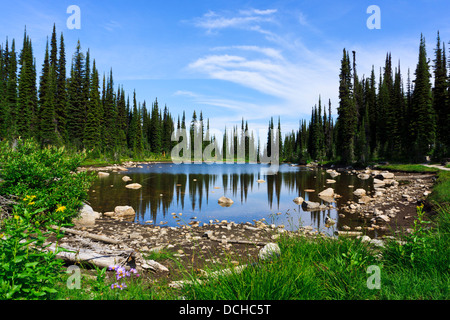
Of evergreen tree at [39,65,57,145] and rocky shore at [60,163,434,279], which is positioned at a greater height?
evergreen tree at [39,65,57,145]

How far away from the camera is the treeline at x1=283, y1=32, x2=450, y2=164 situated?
39812mm

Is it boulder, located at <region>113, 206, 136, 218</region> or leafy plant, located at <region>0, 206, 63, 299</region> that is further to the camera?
boulder, located at <region>113, 206, 136, 218</region>

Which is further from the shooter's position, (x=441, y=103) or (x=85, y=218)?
(x=441, y=103)

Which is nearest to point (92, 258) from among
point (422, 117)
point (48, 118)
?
point (422, 117)

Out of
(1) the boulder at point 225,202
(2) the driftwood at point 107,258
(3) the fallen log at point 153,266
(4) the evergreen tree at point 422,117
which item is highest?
(4) the evergreen tree at point 422,117

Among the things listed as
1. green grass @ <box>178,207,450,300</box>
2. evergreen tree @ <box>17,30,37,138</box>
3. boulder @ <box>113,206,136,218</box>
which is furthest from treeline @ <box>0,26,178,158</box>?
green grass @ <box>178,207,450,300</box>

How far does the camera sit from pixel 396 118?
49.5 m

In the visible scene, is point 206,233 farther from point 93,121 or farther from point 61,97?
point 61,97

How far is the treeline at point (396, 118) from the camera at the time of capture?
1567 inches

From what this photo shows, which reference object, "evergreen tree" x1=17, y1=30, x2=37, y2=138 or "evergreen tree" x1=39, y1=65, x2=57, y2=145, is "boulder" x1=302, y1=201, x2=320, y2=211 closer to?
"evergreen tree" x1=39, y1=65, x2=57, y2=145

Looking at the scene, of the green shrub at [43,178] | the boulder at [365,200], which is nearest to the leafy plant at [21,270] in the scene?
the green shrub at [43,178]

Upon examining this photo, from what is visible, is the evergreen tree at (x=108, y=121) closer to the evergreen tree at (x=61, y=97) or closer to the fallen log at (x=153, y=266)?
the evergreen tree at (x=61, y=97)

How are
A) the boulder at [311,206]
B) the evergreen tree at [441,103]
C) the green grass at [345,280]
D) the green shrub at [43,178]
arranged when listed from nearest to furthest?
the green grass at [345,280]
the green shrub at [43,178]
the boulder at [311,206]
the evergreen tree at [441,103]
